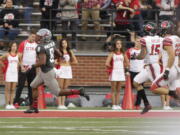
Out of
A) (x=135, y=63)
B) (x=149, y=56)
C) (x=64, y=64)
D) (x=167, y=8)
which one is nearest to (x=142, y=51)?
(x=149, y=56)

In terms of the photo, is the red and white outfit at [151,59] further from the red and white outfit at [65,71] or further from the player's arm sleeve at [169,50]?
the red and white outfit at [65,71]

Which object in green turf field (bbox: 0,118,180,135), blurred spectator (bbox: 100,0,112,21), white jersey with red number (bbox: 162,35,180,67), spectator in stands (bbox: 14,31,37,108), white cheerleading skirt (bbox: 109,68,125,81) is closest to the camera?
green turf field (bbox: 0,118,180,135)

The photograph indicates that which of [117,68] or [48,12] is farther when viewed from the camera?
[48,12]

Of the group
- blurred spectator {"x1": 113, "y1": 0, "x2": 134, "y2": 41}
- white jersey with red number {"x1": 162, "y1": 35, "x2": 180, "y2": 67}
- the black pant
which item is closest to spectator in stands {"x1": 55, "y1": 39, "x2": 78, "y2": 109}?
the black pant

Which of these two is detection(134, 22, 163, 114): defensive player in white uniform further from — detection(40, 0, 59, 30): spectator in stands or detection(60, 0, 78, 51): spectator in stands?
detection(40, 0, 59, 30): spectator in stands

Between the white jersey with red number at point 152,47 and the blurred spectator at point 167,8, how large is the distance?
425cm

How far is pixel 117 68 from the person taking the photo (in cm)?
1862

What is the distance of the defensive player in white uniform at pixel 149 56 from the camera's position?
16.0 meters

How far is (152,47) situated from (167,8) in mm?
4482

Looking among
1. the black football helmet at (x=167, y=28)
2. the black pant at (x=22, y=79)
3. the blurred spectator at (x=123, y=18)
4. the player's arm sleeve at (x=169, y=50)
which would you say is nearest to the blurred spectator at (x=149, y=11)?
the blurred spectator at (x=123, y=18)

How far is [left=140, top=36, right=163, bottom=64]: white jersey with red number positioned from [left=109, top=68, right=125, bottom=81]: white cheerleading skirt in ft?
6.78

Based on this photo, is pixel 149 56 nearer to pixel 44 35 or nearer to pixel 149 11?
pixel 44 35

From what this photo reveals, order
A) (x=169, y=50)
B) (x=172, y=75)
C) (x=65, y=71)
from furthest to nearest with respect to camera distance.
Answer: (x=65, y=71) < (x=172, y=75) < (x=169, y=50)

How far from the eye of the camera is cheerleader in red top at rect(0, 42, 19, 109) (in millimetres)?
18172
